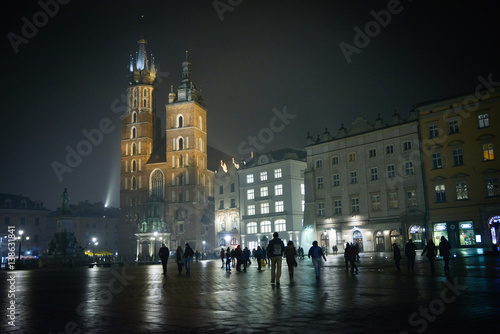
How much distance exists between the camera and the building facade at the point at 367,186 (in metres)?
50.1

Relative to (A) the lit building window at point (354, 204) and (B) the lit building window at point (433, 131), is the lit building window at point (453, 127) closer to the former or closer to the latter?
(B) the lit building window at point (433, 131)

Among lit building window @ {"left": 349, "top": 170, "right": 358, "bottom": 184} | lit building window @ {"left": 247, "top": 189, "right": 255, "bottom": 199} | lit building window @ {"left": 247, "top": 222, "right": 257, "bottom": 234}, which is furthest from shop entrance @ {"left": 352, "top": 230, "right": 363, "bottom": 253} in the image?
lit building window @ {"left": 247, "top": 189, "right": 255, "bottom": 199}

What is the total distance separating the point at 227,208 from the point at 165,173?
74.5 feet

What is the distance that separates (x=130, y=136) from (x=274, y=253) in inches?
3722

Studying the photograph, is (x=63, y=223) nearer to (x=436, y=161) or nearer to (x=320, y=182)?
(x=320, y=182)

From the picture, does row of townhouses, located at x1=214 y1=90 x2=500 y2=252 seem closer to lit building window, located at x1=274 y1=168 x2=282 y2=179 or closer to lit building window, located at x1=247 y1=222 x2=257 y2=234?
lit building window, located at x1=274 y1=168 x2=282 y2=179

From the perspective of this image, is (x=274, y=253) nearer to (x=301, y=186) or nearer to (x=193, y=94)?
(x=301, y=186)

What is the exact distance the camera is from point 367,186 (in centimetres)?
5409

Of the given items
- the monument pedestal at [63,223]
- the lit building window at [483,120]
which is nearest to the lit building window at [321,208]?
the lit building window at [483,120]

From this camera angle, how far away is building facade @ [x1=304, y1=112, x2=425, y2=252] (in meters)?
50.1

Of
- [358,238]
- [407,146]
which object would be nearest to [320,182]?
[358,238]

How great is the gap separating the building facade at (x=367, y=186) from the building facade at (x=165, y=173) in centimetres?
3868

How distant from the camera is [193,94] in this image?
331 ft

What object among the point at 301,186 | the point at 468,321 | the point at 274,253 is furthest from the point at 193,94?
the point at 468,321
